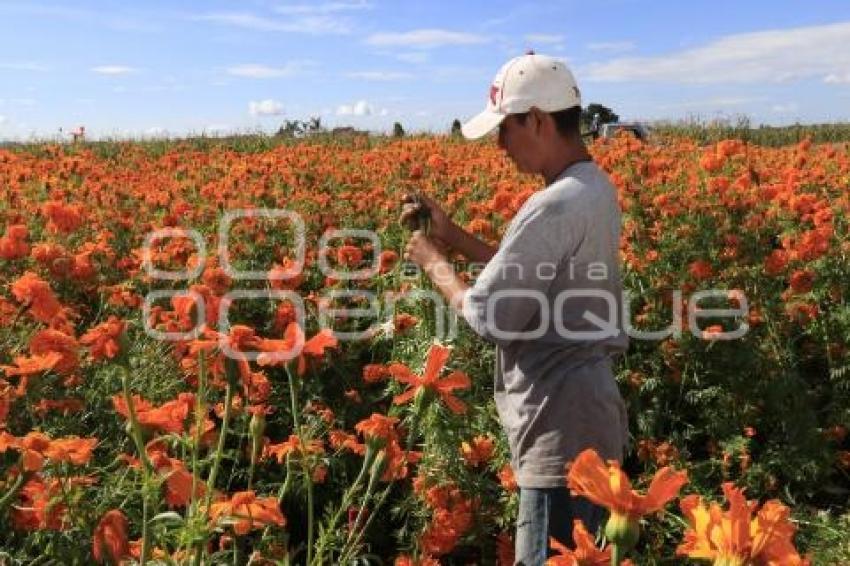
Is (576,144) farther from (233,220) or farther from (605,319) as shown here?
(233,220)

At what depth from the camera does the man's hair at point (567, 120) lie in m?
1.99

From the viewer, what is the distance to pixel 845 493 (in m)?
4.06

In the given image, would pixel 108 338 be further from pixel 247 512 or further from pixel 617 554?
pixel 617 554

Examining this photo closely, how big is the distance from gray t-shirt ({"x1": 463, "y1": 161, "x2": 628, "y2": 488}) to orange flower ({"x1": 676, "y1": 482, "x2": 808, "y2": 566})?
0.84 m

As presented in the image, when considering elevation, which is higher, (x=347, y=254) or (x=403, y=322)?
(x=347, y=254)

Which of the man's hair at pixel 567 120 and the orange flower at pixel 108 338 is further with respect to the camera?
the man's hair at pixel 567 120

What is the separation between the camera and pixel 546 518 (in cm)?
201

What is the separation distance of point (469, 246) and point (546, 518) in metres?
0.73

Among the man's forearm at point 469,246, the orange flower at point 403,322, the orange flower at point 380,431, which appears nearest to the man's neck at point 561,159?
the man's forearm at point 469,246

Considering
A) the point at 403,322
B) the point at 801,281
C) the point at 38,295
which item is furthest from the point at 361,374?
→ the point at 38,295

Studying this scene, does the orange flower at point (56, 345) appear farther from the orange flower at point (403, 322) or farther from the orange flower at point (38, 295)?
the orange flower at point (403, 322)

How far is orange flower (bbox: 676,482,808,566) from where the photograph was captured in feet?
3.37

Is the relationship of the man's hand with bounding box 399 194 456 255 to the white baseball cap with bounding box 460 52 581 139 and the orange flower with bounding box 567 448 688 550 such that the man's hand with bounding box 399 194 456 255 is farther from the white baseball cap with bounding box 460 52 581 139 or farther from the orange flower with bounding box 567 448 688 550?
the orange flower with bounding box 567 448 688 550

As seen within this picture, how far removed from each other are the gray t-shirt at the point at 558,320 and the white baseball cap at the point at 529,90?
150 mm
